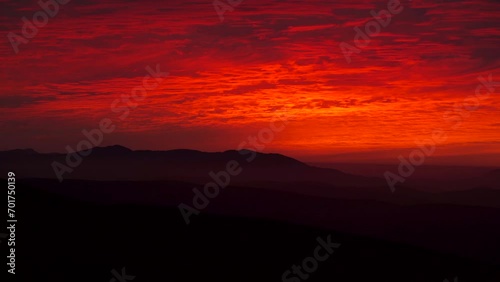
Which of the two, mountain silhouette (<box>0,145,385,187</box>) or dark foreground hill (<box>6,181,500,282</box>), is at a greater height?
mountain silhouette (<box>0,145,385,187</box>)

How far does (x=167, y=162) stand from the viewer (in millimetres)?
173125

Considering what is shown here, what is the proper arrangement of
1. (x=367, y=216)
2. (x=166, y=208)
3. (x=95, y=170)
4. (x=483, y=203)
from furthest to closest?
(x=95, y=170) < (x=483, y=203) < (x=367, y=216) < (x=166, y=208)

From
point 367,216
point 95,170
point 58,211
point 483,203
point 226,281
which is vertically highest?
point 95,170

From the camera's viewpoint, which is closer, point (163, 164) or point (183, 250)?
point (183, 250)

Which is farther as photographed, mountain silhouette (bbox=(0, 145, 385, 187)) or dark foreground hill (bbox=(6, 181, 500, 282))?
mountain silhouette (bbox=(0, 145, 385, 187))

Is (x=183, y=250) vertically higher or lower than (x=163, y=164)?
lower

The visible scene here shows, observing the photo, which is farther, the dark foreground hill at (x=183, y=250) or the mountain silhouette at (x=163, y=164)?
the mountain silhouette at (x=163, y=164)

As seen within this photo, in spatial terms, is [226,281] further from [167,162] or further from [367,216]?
[167,162]

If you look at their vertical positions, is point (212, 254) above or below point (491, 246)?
below

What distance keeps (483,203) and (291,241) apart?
352 ft

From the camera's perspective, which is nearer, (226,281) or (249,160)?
(226,281)

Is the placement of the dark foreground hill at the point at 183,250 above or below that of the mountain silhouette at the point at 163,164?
below

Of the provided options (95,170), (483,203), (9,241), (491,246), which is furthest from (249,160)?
(9,241)

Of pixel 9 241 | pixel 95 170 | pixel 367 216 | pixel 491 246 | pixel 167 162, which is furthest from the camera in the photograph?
pixel 167 162
